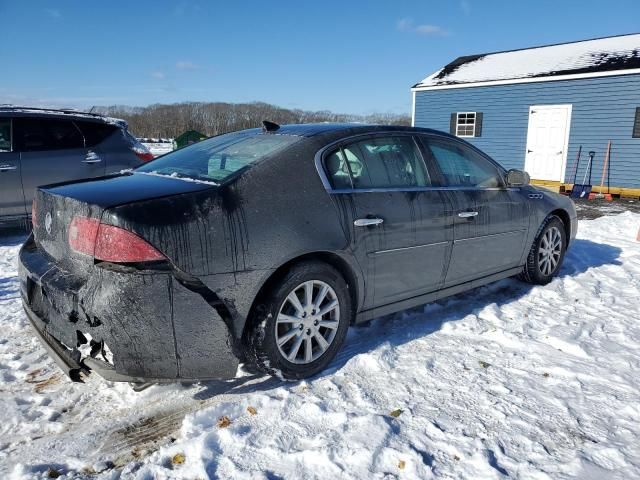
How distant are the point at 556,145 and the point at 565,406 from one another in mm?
13660

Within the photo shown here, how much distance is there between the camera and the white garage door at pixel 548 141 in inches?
568

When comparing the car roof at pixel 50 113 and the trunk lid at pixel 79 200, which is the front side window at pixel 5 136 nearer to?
the car roof at pixel 50 113

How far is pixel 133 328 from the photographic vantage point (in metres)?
2.35

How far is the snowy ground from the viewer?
2.27 m

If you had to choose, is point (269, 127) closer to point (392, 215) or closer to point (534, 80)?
point (392, 215)

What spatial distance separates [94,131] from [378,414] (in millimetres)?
5988

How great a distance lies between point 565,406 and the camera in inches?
110

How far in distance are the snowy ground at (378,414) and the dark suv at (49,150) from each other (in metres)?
2.92

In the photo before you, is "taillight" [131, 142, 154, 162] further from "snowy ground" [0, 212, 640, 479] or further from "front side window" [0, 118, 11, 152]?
"snowy ground" [0, 212, 640, 479]

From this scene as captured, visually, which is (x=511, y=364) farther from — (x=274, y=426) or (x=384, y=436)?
(x=274, y=426)

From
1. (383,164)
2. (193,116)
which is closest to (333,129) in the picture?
(383,164)

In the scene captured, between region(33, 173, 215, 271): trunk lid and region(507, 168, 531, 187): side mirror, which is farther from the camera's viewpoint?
region(507, 168, 531, 187): side mirror

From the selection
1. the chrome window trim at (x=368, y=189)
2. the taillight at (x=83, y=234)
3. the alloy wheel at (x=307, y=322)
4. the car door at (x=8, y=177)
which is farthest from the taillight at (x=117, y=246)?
the car door at (x=8, y=177)

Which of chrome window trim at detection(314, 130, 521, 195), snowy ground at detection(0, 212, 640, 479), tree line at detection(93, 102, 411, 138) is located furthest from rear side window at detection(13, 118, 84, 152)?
tree line at detection(93, 102, 411, 138)
